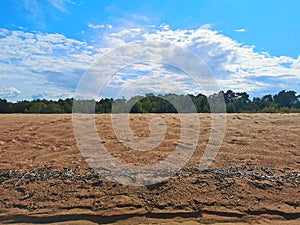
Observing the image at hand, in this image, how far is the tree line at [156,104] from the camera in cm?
1373

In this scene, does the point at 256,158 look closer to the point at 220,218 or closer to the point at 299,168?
the point at 299,168

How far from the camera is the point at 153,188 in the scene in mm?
5613

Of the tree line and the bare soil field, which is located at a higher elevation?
the tree line

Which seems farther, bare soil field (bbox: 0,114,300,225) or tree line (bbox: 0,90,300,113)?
tree line (bbox: 0,90,300,113)

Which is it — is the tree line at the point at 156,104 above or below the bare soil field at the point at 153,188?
above

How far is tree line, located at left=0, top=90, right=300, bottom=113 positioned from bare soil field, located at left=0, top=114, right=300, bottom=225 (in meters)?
4.39

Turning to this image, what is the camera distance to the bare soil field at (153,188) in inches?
196

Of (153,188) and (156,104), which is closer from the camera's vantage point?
(153,188)

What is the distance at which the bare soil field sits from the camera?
16.3 feet

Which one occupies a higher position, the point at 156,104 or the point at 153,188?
the point at 156,104

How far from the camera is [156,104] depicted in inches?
681

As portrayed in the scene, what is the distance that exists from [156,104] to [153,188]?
11818mm

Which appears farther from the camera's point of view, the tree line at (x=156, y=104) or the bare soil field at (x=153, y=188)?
the tree line at (x=156, y=104)

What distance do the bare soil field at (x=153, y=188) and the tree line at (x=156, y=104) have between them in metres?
4.39
